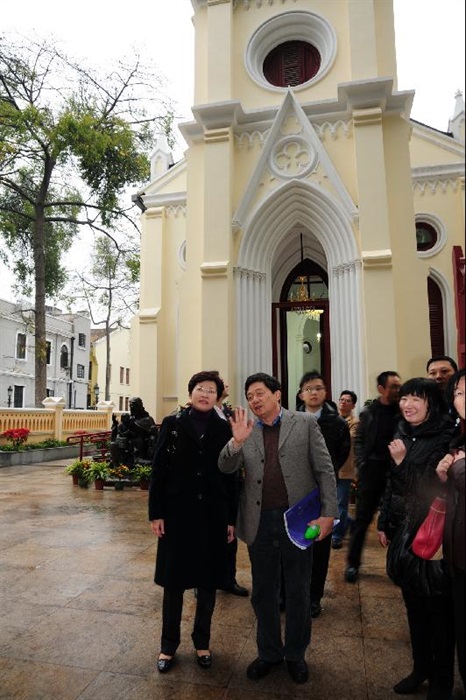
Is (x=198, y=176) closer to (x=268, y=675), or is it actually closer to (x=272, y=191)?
(x=272, y=191)

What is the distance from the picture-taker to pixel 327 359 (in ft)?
36.1

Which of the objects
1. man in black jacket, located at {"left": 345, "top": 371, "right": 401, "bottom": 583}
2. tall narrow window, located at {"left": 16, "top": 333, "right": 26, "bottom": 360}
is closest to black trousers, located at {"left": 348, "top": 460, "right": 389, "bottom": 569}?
man in black jacket, located at {"left": 345, "top": 371, "right": 401, "bottom": 583}

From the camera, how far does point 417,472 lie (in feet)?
8.45

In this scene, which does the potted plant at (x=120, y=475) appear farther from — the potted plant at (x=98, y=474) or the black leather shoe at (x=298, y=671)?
the black leather shoe at (x=298, y=671)

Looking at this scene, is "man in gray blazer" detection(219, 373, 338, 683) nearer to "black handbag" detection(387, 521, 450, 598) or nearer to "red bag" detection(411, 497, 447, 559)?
"black handbag" detection(387, 521, 450, 598)

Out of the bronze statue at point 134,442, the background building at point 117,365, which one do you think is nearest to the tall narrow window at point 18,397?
the background building at point 117,365

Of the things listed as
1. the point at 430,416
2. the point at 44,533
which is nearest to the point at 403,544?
the point at 430,416

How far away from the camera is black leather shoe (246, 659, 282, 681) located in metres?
2.86

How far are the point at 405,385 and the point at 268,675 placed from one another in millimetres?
1932

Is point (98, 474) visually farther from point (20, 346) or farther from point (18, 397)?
point (20, 346)

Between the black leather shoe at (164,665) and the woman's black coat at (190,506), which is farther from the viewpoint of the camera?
the woman's black coat at (190,506)

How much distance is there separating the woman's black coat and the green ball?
0.55 metres

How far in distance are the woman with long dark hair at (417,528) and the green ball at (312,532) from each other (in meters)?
0.42

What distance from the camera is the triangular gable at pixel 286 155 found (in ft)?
33.4
